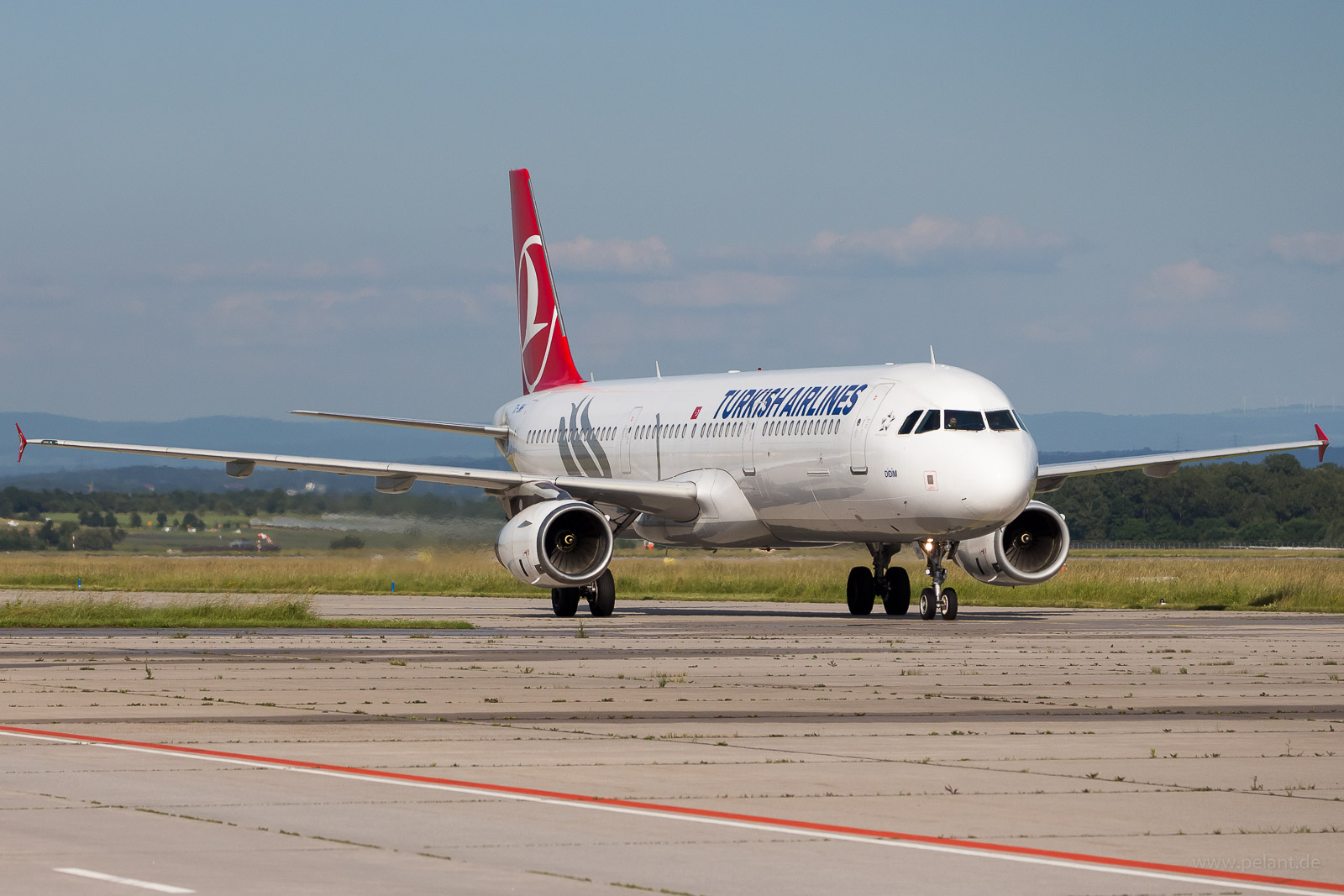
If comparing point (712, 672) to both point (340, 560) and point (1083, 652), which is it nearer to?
point (1083, 652)

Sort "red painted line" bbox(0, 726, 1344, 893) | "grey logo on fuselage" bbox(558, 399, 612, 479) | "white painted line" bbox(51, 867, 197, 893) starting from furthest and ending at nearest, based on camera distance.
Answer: "grey logo on fuselage" bbox(558, 399, 612, 479), "red painted line" bbox(0, 726, 1344, 893), "white painted line" bbox(51, 867, 197, 893)

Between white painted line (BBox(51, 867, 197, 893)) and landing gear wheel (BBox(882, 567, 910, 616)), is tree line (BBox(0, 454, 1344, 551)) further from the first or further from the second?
white painted line (BBox(51, 867, 197, 893))

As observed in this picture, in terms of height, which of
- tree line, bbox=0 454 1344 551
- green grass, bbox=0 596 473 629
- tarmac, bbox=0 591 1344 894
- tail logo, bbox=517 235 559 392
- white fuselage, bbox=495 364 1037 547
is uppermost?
tree line, bbox=0 454 1344 551

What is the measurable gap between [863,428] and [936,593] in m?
2.92

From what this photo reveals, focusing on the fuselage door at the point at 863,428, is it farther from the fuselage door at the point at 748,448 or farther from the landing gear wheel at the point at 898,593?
the landing gear wheel at the point at 898,593

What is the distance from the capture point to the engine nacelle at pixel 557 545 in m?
31.8

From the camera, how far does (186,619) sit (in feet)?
98.4

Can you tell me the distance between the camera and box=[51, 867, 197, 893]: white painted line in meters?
7.64

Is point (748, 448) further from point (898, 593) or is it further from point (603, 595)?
point (898, 593)

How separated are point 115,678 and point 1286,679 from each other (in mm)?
10997

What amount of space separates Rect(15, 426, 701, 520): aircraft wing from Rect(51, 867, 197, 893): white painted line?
25.7 m

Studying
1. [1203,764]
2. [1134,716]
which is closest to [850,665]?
[1134,716]

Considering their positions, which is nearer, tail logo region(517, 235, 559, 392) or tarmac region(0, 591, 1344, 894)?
tarmac region(0, 591, 1344, 894)

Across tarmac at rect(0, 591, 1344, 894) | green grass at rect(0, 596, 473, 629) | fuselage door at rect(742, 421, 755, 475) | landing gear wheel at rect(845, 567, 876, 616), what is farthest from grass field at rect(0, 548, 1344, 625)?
tarmac at rect(0, 591, 1344, 894)
